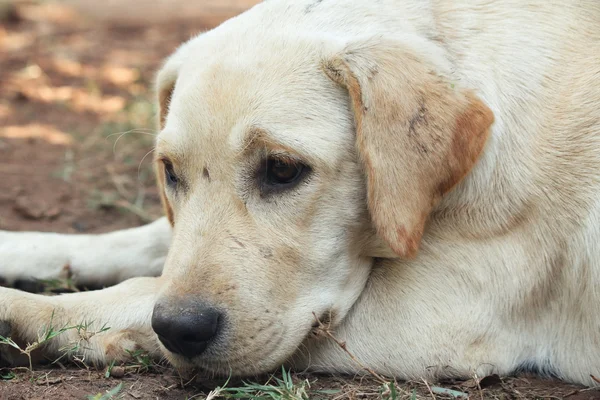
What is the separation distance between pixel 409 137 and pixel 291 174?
0.46m

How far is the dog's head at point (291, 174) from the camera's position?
315cm

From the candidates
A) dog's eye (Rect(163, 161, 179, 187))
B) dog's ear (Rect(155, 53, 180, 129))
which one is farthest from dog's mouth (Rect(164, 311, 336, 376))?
dog's ear (Rect(155, 53, 180, 129))

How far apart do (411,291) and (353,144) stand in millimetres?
657

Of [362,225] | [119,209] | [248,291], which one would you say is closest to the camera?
[248,291]

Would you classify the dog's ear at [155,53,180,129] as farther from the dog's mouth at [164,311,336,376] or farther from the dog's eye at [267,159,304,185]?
the dog's mouth at [164,311,336,376]

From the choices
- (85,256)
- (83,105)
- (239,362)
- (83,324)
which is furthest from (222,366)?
(83,105)

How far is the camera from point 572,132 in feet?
11.3

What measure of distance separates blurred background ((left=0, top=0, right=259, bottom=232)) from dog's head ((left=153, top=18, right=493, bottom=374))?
36.5 inches

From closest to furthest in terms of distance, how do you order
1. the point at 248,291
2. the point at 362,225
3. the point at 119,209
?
the point at 248,291 < the point at 362,225 < the point at 119,209

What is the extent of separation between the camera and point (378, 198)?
3.20 metres

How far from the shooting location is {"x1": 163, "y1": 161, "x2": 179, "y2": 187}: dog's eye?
3.56 metres

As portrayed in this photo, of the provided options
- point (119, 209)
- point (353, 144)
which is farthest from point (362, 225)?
point (119, 209)

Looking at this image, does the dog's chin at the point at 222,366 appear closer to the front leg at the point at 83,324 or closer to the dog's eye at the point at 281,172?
the front leg at the point at 83,324

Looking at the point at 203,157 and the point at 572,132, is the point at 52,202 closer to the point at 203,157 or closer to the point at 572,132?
the point at 203,157
